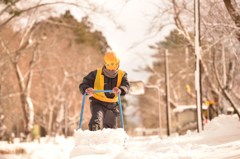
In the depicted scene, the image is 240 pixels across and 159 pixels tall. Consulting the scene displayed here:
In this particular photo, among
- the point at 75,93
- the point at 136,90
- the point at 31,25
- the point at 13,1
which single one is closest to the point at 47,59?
the point at 75,93

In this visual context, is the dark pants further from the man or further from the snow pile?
the snow pile

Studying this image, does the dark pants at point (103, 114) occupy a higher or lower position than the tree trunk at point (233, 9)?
lower

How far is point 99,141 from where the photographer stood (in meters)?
7.05

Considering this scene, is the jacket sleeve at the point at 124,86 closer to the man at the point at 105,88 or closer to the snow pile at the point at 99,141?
the man at the point at 105,88

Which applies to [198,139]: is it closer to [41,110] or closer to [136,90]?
[136,90]

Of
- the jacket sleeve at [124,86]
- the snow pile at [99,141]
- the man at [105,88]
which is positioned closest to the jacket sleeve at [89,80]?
the man at [105,88]

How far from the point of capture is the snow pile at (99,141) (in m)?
6.94

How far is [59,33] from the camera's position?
39.0 meters

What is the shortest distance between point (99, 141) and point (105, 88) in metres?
1.22

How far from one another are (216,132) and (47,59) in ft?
119

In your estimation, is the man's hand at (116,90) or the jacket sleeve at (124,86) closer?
the man's hand at (116,90)

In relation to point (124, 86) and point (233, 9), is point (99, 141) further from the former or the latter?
point (233, 9)

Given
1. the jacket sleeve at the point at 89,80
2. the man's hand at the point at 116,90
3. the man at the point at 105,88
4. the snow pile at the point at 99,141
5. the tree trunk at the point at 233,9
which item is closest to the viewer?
the snow pile at the point at 99,141

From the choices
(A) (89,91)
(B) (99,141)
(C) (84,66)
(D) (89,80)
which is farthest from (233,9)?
(C) (84,66)
